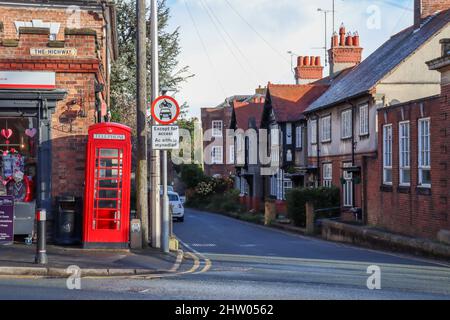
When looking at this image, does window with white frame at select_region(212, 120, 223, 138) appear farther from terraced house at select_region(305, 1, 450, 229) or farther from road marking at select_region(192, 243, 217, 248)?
road marking at select_region(192, 243, 217, 248)

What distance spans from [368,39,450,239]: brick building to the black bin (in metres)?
10.4

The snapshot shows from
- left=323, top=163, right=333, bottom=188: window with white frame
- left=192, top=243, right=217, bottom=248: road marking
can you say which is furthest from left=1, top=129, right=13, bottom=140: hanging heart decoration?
left=323, top=163, right=333, bottom=188: window with white frame

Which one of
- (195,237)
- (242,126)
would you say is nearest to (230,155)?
(242,126)

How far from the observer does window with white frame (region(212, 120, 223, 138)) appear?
77.7 metres

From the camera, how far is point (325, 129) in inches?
1496

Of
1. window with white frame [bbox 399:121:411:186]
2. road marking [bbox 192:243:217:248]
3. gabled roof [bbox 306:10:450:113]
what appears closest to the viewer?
road marking [bbox 192:243:217:248]

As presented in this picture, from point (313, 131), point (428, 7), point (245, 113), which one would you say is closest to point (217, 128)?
point (245, 113)

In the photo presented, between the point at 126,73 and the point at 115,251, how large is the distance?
79.6 ft

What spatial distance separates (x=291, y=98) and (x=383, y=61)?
13905 mm

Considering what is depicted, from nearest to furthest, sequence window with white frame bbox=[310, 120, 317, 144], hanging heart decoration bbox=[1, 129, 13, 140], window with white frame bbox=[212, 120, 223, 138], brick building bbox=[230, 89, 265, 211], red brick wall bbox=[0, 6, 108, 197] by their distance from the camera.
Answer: red brick wall bbox=[0, 6, 108, 197] < hanging heart decoration bbox=[1, 129, 13, 140] < window with white frame bbox=[310, 120, 317, 144] < brick building bbox=[230, 89, 265, 211] < window with white frame bbox=[212, 120, 223, 138]

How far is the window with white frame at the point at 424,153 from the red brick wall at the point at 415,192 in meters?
0.26

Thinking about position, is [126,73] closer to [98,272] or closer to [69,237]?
[69,237]

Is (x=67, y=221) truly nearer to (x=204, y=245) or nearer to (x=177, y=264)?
(x=177, y=264)

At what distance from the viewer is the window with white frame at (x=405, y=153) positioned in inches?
922
